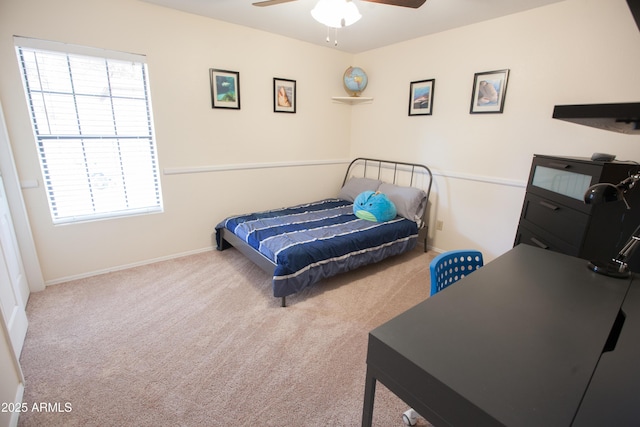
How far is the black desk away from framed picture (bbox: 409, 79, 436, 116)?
258 cm

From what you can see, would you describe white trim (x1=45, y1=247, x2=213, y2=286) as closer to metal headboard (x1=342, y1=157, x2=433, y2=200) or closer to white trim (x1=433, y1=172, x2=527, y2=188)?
metal headboard (x1=342, y1=157, x2=433, y2=200)

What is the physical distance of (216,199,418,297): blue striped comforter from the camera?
235 cm

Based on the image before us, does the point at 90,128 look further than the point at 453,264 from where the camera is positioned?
Yes

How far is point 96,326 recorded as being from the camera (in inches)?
81.0

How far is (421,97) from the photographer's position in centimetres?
334

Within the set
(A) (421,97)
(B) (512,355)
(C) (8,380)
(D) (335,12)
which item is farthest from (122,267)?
(A) (421,97)

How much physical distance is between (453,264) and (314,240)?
125 cm

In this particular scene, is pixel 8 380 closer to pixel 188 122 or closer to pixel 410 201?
pixel 188 122

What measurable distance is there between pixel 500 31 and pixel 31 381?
13.9ft

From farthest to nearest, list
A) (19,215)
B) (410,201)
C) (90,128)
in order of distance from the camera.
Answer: (410,201) → (90,128) → (19,215)

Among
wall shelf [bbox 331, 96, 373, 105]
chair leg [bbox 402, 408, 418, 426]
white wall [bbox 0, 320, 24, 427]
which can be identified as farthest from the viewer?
wall shelf [bbox 331, 96, 373, 105]

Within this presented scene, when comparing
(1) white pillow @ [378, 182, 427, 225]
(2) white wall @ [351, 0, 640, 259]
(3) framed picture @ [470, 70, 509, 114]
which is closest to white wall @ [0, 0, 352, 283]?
(2) white wall @ [351, 0, 640, 259]

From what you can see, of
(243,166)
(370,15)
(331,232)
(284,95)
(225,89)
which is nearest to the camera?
(370,15)

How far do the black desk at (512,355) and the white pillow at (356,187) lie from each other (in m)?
2.63
